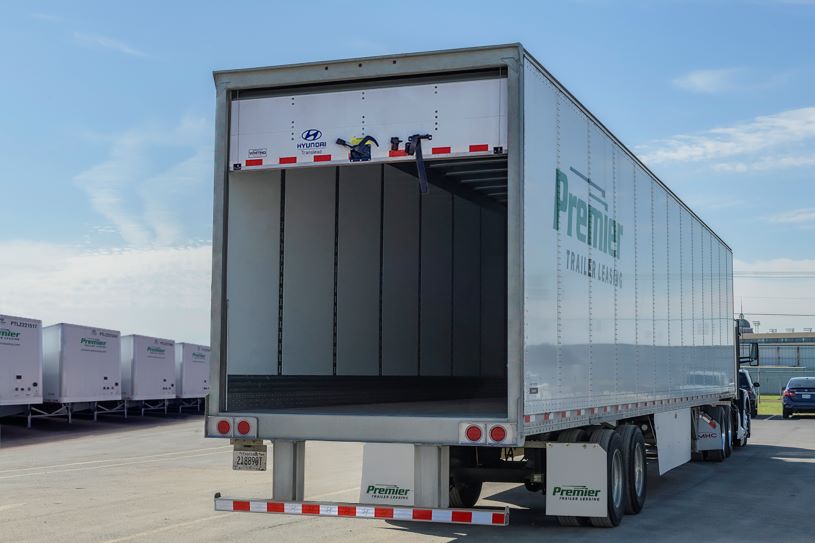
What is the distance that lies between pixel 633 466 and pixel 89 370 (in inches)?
937

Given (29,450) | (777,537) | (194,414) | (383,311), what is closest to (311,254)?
(383,311)

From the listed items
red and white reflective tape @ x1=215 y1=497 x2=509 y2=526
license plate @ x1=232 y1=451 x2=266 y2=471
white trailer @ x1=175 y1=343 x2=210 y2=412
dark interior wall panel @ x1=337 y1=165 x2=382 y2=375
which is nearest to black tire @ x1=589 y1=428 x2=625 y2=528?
red and white reflective tape @ x1=215 y1=497 x2=509 y2=526

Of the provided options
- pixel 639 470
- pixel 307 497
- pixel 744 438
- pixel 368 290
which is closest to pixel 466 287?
pixel 368 290

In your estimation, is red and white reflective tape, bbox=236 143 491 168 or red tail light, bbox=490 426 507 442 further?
red and white reflective tape, bbox=236 143 491 168

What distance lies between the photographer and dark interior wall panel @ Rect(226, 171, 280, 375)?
909 centimetres

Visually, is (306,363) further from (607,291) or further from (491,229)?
(491,229)

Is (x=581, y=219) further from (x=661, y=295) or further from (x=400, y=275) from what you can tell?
(x=661, y=295)

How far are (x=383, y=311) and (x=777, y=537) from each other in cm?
495

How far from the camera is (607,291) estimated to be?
11.0 metres

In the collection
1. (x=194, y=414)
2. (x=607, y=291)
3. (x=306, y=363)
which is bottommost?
(x=194, y=414)

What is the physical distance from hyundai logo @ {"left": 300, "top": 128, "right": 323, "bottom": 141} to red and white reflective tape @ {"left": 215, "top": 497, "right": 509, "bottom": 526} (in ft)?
10.3

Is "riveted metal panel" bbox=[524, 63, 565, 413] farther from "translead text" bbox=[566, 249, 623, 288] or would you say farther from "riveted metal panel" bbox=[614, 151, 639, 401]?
"riveted metal panel" bbox=[614, 151, 639, 401]

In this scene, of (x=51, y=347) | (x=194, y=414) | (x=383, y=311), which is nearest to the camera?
(x=383, y=311)

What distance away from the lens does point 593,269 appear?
10516 mm
